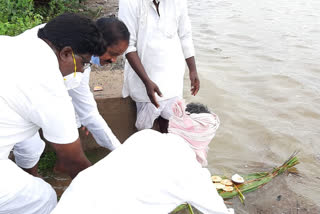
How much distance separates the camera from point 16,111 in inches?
60.8

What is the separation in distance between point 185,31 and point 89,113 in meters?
1.14

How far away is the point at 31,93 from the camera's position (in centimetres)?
147

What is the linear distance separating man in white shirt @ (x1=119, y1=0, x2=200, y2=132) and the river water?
3.37 feet

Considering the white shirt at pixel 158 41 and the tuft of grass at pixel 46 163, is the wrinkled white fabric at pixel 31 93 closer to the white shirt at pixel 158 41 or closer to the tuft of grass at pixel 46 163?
the white shirt at pixel 158 41

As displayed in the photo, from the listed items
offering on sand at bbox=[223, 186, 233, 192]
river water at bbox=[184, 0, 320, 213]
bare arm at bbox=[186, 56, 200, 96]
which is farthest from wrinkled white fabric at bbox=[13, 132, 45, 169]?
river water at bbox=[184, 0, 320, 213]

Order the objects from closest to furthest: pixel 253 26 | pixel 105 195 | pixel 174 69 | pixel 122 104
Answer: pixel 105 195
pixel 174 69
pixel 122 104
pixel 253 26

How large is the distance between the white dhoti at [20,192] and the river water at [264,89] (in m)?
1.91

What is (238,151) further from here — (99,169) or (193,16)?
(193,16)

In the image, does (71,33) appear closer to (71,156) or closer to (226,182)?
(71,156)

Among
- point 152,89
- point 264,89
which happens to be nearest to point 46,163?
point 152,89

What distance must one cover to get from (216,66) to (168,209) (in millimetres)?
5134

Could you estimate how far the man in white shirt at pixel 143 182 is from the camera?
145 centimetres

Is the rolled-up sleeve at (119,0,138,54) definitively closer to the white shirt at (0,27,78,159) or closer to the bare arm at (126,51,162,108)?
the bare arm at (126,51,162,108)

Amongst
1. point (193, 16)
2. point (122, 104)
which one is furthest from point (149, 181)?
point (193, 16)
